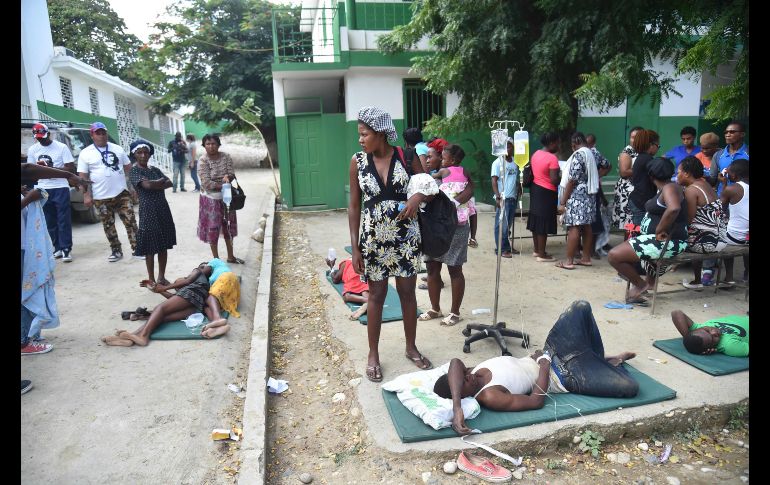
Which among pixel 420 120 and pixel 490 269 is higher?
pixel 420 120

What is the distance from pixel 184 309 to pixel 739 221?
5.80 meters

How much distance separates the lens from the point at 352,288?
19.4ft

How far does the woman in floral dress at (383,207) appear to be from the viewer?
3.73m

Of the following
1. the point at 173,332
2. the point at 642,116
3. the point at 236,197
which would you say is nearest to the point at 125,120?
the point at 236,197

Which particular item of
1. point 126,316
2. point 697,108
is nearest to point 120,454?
point 126,316

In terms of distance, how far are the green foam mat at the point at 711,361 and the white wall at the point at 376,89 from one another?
8.66m

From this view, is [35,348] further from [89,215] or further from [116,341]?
[89,215]

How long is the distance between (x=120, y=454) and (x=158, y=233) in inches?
132

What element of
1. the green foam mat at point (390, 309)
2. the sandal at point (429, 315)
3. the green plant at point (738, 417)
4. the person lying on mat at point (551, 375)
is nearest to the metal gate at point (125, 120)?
the green foam mat at point (390, 309)

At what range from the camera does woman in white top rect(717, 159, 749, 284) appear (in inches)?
204

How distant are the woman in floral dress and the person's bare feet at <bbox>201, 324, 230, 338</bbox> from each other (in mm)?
1813

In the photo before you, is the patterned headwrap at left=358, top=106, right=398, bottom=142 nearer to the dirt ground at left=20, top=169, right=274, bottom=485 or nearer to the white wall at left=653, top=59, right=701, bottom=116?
the dirt ground at left=20, top=169, right=274, bottom=485

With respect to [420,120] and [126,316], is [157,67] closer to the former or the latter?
[420,120]
